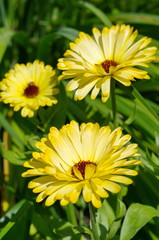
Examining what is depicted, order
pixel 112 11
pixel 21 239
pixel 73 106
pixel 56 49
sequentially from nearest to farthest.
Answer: pixel 21 239 → pixel 73 106 → pixel 56 49 → pixel 112 11

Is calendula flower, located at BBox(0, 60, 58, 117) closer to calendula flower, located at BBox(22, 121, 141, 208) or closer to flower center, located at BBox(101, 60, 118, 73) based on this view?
flower center, located at BBox(101, 60, 118, 73)

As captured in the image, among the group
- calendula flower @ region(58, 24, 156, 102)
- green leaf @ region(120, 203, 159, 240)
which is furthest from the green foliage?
calendula flower @ region(58, 24, 156, 102)

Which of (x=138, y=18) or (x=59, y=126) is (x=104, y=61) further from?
(x=138, y=18)

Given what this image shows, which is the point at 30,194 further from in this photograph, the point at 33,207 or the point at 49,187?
the point at 49,187

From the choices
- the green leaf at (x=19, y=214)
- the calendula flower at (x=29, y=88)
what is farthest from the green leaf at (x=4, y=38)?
the green leaf at (x=19, y=214)

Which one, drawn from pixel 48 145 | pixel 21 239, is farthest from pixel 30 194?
pixel 48 145
